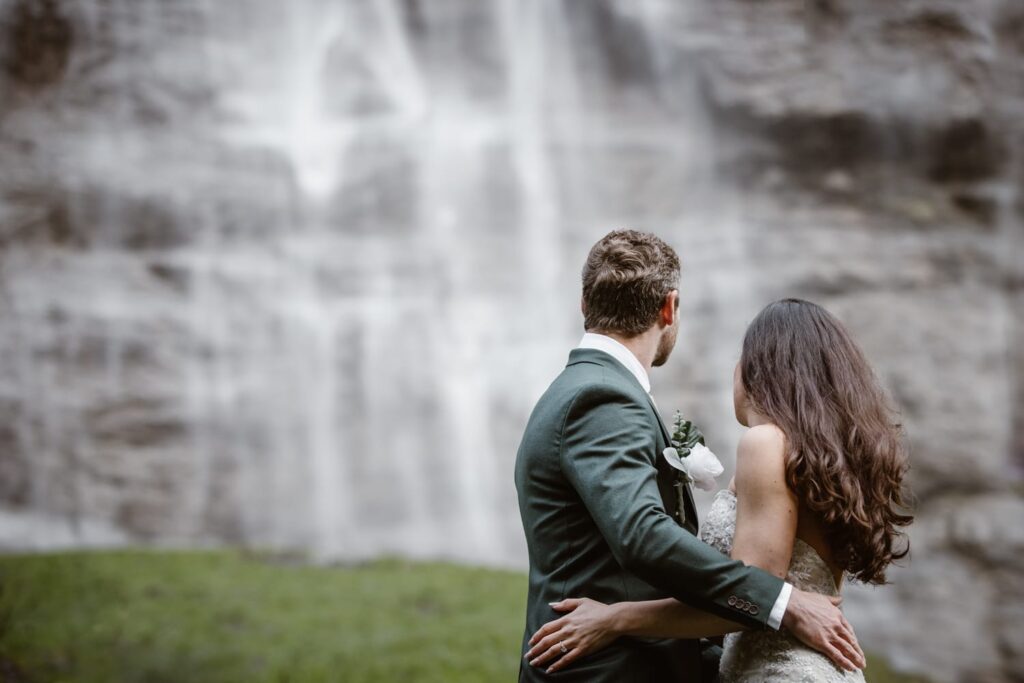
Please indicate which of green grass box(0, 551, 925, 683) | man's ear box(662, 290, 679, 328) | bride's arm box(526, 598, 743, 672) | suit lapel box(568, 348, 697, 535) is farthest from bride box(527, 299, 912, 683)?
green grass box(0, 551, 925, 683)

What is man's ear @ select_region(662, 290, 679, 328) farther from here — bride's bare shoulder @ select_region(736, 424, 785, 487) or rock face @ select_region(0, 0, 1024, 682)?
rock face @ select_region(0, 0, 1024, 682)

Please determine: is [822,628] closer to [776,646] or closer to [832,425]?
[776,646]

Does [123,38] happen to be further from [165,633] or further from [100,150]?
[165,633]

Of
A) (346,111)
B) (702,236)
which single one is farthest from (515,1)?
(702,236)

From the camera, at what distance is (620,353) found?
8.82 ft

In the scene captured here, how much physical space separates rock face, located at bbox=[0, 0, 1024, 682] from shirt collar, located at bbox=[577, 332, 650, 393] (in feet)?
35.8

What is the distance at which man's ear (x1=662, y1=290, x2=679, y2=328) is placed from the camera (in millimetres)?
2721

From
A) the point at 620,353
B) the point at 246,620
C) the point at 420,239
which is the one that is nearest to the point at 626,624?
the point at 620,353

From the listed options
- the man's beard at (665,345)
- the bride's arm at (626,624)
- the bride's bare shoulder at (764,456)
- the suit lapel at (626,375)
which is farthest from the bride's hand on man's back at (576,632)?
the man's beard at (665,345)

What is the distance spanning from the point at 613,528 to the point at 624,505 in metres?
0.06

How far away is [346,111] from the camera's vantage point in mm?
15016

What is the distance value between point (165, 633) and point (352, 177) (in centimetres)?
784

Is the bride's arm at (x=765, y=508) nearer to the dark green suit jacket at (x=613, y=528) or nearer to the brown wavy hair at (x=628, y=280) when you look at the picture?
the dark green suit jacket at (x=613, y=528)

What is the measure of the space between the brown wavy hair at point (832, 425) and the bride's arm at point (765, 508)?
0.13 ft
